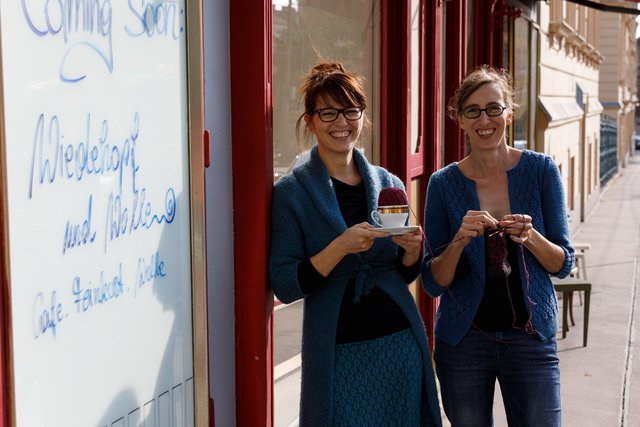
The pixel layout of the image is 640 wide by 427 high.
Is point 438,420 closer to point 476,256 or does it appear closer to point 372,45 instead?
point 476,256

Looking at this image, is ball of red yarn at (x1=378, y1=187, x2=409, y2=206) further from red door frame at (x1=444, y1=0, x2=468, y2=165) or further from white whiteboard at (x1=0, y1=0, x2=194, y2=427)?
red door frame at (x1=444, y1=0, x2=468, y2=165)

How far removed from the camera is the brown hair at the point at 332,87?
285 cm

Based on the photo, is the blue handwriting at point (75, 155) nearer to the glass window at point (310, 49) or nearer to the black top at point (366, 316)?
the black top at point (366, 316)

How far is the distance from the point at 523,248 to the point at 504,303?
0.62 ft

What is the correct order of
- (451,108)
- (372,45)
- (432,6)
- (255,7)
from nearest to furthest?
(255,7) → (451,108) → (372,45) → (432,6)

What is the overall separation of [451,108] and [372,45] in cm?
174

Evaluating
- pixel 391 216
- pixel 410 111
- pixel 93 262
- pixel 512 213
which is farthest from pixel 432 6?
pixel 93 262

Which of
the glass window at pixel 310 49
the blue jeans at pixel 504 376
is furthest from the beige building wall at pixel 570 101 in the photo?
the blue jeans at pixel 504 376

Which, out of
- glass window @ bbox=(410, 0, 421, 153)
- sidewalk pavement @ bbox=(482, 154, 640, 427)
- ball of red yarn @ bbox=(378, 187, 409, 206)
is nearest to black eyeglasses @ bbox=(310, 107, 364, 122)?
ball of red yarn @ bbox=(378, 187, 409, 206)

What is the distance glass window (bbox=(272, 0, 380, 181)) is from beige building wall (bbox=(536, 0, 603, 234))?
7.70 meters

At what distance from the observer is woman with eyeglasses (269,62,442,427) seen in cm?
287

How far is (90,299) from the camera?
2006mm

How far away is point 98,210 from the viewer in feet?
6.62

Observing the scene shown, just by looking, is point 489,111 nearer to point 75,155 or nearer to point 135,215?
point 135,215
